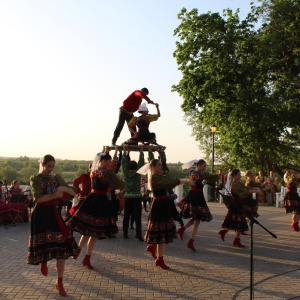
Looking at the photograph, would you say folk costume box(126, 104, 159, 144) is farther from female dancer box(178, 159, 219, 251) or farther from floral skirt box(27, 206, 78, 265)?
floral skirt box(27, 206, 78, 265)

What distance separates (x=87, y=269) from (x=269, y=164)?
21143 mm

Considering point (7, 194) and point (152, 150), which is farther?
point (7, 194)

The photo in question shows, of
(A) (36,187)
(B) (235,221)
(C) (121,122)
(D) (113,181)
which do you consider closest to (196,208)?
(B) (235,221)

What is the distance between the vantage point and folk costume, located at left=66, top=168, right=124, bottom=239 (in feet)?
24.8

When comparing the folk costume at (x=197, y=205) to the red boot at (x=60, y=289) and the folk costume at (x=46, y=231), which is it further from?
the red boot at (x=60, y=289)

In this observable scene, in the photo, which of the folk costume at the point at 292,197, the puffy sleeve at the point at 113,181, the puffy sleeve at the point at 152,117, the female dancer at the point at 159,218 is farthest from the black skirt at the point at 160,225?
the folk costume at the point at 292,197

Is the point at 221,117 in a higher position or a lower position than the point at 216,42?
lower

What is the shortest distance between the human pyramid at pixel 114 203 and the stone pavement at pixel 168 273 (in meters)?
0.32

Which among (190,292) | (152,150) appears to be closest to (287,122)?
(152,150)

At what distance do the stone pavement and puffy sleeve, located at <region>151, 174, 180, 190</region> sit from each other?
1438 millimetres

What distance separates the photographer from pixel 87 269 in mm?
7727

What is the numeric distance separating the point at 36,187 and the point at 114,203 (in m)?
2.88

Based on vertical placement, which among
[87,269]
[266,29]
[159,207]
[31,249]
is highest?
[266,29]

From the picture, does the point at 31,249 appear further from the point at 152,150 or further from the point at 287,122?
the point at 287,122
